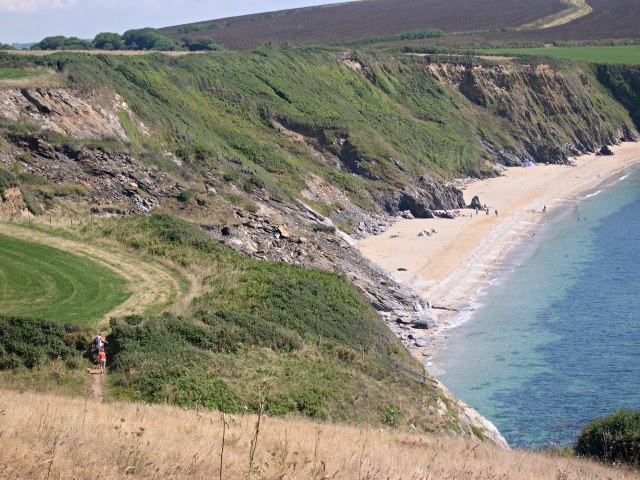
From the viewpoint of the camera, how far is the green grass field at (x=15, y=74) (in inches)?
1901

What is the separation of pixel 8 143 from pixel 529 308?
26952 millimetres

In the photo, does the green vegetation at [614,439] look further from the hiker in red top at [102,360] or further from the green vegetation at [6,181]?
the green vegetation at [6,181]

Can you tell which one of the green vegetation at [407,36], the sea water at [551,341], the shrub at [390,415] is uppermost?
the green vegetation at [407,36]

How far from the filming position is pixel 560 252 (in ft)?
190

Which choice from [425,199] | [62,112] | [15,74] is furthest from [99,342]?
[425,199]

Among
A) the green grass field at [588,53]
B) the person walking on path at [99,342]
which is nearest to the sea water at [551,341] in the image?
the person walking on path at [99,342]

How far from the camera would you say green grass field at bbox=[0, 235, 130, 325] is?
24.5 metres

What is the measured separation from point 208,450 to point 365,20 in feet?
519

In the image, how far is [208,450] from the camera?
1373 centimetres

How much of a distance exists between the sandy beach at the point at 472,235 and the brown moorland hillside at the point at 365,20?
60515 millimetres

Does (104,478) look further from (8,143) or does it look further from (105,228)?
(8,143)

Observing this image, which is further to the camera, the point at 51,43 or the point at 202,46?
the point at 202,46

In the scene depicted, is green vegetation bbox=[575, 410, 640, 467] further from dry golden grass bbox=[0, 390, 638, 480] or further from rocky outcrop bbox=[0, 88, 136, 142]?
rocky outcrop bbox=[0, 88, 136, 142]

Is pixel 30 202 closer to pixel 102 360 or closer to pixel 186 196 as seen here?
pixel 186 196
